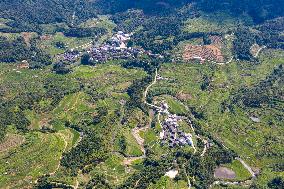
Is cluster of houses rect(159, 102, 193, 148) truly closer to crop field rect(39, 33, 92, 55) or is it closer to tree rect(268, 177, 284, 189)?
tree rect(268, 177, 284, 189)

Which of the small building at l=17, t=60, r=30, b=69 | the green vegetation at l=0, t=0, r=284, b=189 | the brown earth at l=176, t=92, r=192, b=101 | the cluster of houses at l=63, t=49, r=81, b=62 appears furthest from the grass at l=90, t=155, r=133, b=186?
the cluster of houses at l=63, t=49, r=81, b=62

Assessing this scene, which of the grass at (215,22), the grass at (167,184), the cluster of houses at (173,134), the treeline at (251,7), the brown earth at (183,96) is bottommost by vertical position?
the grass at (167,184)

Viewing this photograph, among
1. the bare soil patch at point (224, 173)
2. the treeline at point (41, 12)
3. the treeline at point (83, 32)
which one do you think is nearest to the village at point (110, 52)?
the treeline at point (83, 32)

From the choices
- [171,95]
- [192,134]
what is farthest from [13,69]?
[192,134]

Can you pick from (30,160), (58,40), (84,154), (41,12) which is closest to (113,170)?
(84,154)

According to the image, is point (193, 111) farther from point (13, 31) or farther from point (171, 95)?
point (13, 31)

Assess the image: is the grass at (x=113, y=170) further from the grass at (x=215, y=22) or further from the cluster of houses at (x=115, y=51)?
the grass at (x=215, y=22)

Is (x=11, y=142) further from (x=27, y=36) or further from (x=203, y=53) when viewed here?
(x=203, y=53)
